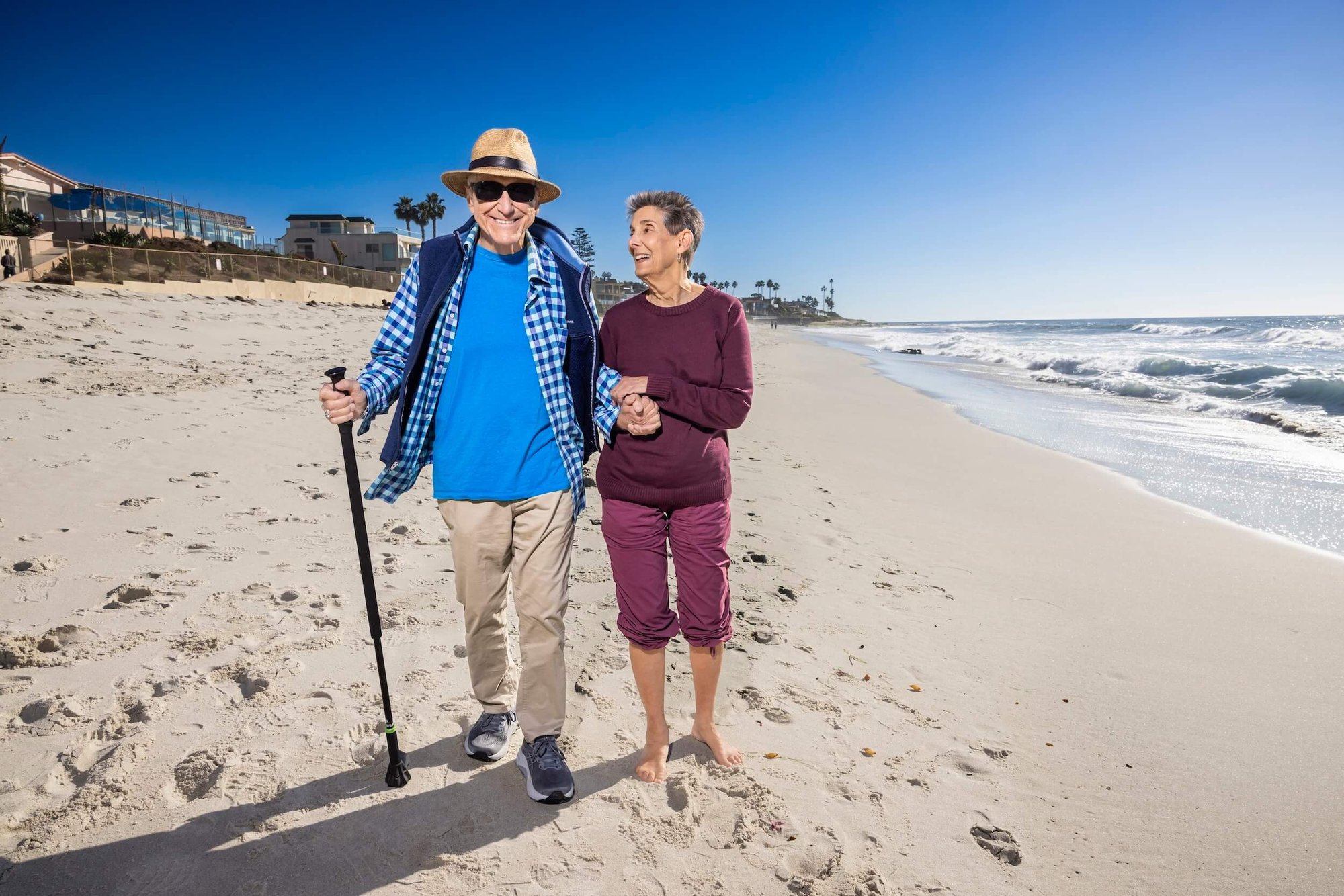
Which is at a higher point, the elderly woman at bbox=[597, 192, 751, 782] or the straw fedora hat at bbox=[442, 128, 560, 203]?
the straw fedora hat at bbox=[442, 128, 560, 203]

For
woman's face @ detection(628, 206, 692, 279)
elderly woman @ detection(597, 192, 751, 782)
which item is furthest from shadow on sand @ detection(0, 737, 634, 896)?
woman's face @ detection(628, 206, 692, 279)

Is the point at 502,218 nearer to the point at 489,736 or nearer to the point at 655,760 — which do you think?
the point at 489,736

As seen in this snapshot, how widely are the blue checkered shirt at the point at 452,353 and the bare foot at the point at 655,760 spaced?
3.37 ft

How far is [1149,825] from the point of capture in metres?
2.41

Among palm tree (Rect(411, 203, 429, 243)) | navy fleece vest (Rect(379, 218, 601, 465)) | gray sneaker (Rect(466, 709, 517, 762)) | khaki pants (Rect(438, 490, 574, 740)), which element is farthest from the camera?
palm tree (Rect(411, 203, 429, 243))

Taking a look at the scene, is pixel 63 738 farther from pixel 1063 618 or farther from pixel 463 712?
pixel 1063 618

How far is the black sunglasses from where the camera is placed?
2.43 meters

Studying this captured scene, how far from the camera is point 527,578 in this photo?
247 cm

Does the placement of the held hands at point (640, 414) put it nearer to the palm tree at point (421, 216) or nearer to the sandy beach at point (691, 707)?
→ the sandy beach at point (691, 707)

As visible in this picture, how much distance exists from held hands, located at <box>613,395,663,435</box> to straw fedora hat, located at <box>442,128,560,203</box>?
2.99ft

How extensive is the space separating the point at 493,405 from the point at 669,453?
2.19 ft

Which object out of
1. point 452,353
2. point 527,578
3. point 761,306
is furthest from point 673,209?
point 761,306

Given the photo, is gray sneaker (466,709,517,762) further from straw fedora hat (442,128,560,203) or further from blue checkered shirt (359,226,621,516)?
straw fedora hat (442,128,560,203)

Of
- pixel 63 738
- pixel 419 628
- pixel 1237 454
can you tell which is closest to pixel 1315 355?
pixel 1237 454
